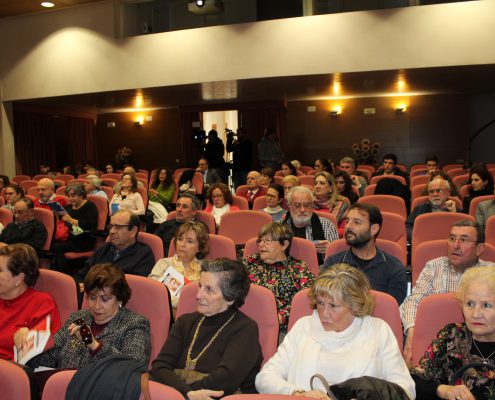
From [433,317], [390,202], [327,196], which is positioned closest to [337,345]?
[433,317]

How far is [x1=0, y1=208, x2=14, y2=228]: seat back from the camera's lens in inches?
236

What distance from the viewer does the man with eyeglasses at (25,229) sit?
5.29 meters

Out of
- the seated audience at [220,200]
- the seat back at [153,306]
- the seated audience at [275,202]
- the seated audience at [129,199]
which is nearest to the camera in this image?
the seat back at [153,306]

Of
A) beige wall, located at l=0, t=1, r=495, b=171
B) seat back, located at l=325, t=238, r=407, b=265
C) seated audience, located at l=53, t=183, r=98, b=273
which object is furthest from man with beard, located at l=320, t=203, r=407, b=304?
beige wall, located at l=0, t=1, r=495, b=171

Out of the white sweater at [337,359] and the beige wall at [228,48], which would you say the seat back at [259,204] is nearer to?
the beige wall at [228,48]

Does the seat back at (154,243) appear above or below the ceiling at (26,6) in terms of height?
below

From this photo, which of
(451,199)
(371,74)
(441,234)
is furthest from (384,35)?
(441,234)

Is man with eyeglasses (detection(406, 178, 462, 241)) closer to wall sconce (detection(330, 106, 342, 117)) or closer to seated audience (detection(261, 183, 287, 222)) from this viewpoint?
seated audience (detection(261, 183, 287, 222))

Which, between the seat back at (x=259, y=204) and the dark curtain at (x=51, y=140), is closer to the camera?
the seat back at (x=259, y=204)

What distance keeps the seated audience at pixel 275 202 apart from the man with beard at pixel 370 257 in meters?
2.10

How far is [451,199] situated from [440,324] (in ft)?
11.1

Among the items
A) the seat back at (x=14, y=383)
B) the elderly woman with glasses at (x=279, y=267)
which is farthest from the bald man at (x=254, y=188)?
the seat back at (x=14, y=383)

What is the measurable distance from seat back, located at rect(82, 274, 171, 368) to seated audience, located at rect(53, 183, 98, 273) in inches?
113

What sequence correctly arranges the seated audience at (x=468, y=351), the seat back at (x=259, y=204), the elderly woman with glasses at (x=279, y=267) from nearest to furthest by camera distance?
1. the seated audience at (x=468, y=351)
2. the elderly woman with glasses at (x=279, y=267)
3. the seat back at (x=259, y=204)
